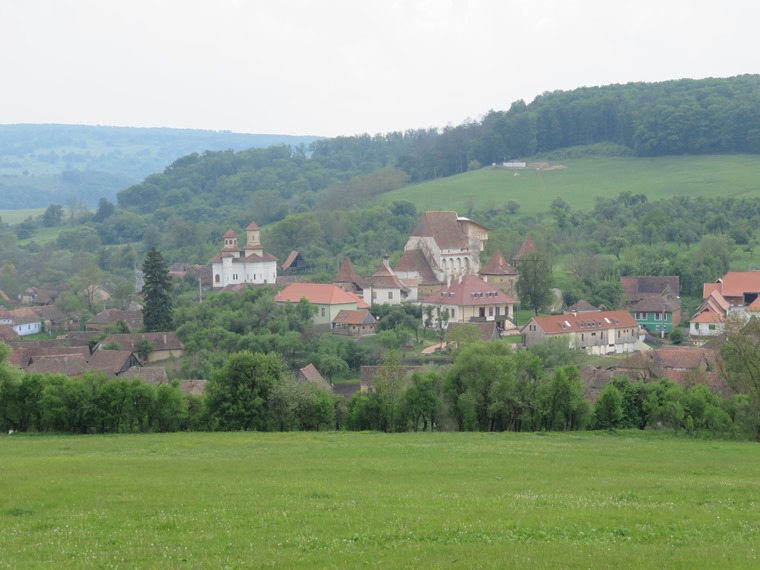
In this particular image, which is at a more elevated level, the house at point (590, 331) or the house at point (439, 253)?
the house at point (439, 253)

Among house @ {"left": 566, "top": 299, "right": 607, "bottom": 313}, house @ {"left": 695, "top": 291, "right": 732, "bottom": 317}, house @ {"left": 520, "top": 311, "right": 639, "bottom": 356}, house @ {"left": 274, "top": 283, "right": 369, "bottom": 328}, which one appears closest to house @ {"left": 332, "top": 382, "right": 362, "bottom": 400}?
house @ {"left": 520, "top": 311, "right": 639, "bottom": 356}

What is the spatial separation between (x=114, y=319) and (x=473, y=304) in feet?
93.5

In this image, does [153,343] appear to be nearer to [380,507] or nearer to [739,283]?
[739,283]

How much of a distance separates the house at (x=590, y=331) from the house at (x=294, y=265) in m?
36.8

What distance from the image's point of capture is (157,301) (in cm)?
7662

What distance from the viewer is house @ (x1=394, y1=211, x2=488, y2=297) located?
3538 inches

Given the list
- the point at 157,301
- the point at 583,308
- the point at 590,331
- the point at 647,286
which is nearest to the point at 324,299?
the point at 157,301

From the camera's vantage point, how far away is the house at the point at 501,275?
8944 centimetres

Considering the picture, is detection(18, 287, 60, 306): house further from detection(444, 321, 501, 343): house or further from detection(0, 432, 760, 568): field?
detection(0, 432, 760, 568): field

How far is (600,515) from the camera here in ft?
56.5

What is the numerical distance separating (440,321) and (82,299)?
3746cm

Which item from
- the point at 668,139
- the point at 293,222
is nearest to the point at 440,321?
the point at 293,222

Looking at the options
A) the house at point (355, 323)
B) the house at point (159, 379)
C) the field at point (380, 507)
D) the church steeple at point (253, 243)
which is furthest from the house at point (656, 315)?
the field at point (380, 507)

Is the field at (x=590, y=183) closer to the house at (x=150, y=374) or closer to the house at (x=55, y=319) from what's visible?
the house at (x=55, y=319)
